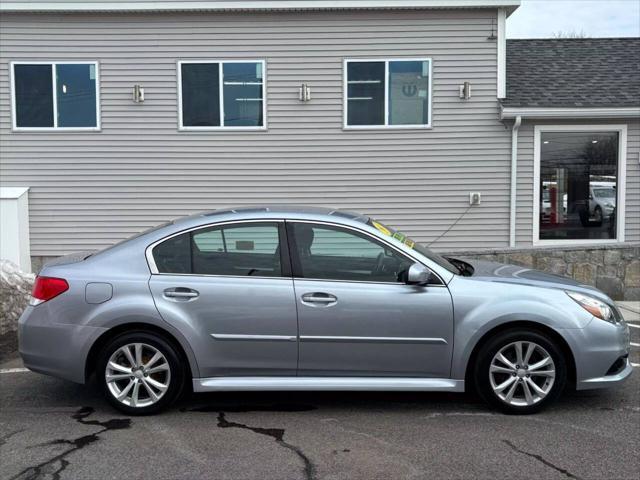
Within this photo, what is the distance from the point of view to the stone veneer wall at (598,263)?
10.0 meters

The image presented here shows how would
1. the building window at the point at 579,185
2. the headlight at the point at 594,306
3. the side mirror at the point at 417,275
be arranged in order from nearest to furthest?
the side mirror at the point at 417,275 < the headlight at the point at 594,306 < the building window at the point at 579,185

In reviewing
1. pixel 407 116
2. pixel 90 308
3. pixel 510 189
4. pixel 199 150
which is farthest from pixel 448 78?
pixel 90 308

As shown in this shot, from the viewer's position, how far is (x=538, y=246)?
37.4ft

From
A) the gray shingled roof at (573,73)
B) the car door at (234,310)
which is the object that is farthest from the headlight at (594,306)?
the gray shingled roof at (573,73)

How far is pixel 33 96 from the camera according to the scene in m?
11.3

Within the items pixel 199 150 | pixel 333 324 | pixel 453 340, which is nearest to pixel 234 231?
pixel 333 324

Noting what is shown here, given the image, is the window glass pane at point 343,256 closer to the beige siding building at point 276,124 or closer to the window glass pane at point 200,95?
the beige siding building at point 276,124

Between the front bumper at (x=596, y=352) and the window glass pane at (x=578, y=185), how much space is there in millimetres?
6786

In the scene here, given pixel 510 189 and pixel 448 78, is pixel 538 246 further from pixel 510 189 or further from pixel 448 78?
pixel 448 78

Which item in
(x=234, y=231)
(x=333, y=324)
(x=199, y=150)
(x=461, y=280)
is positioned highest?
(x=199, y=150)

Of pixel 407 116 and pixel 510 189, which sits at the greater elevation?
pixel 407 116

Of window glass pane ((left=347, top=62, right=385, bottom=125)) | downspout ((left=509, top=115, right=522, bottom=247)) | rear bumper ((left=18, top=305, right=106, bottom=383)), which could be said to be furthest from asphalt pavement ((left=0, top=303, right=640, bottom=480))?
window glass pane ((left=347, top=62, right=385, bottom=125))

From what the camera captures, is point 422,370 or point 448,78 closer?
point 422,370

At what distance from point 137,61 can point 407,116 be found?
15.1 feet
